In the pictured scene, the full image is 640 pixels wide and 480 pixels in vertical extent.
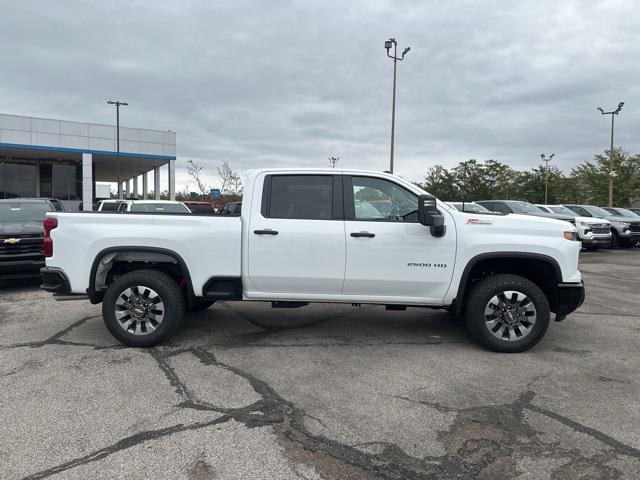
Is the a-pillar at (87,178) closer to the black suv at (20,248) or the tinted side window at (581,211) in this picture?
the black suv at (20,248)

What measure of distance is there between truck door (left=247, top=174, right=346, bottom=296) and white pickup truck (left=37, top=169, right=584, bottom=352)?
0.01 metres

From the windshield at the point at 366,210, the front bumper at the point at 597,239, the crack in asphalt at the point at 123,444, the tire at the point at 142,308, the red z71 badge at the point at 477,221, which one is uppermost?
the windshield at the point at 366,210

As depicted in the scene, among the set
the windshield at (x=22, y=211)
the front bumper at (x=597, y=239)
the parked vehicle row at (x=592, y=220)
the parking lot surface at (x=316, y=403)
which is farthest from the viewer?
the parked vehicle row at (x=592, y=220)

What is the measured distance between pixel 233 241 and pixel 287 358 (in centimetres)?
136

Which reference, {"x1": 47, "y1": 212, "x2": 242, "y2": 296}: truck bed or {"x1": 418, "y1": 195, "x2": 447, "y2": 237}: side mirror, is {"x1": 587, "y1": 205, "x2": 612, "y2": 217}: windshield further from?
{"x1": 47, "y1": 212, "x2": 242, "y2": 296}: truck bed

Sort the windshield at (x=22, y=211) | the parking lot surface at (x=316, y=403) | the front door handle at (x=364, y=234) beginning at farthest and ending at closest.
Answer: the windshield at (x=22, y=211) < the front door handle at (x=364, y=234) < the parking lot surface at (x=316, y=403)

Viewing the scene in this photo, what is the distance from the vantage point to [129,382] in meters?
4.17

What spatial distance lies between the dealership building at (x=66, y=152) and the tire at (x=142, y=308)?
91.7 ft

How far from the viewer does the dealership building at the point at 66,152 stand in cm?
3375

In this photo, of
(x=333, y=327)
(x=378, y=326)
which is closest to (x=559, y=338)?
(x=378, y=326)

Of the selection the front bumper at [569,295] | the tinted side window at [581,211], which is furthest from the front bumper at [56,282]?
the tinted side window at [581,211]

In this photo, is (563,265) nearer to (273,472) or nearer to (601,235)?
(273,472)

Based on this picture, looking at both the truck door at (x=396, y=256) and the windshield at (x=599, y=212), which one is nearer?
the truck door at (x=396, y=256)

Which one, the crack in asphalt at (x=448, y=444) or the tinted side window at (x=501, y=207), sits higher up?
the tinted side window at (x=501, y=207)
